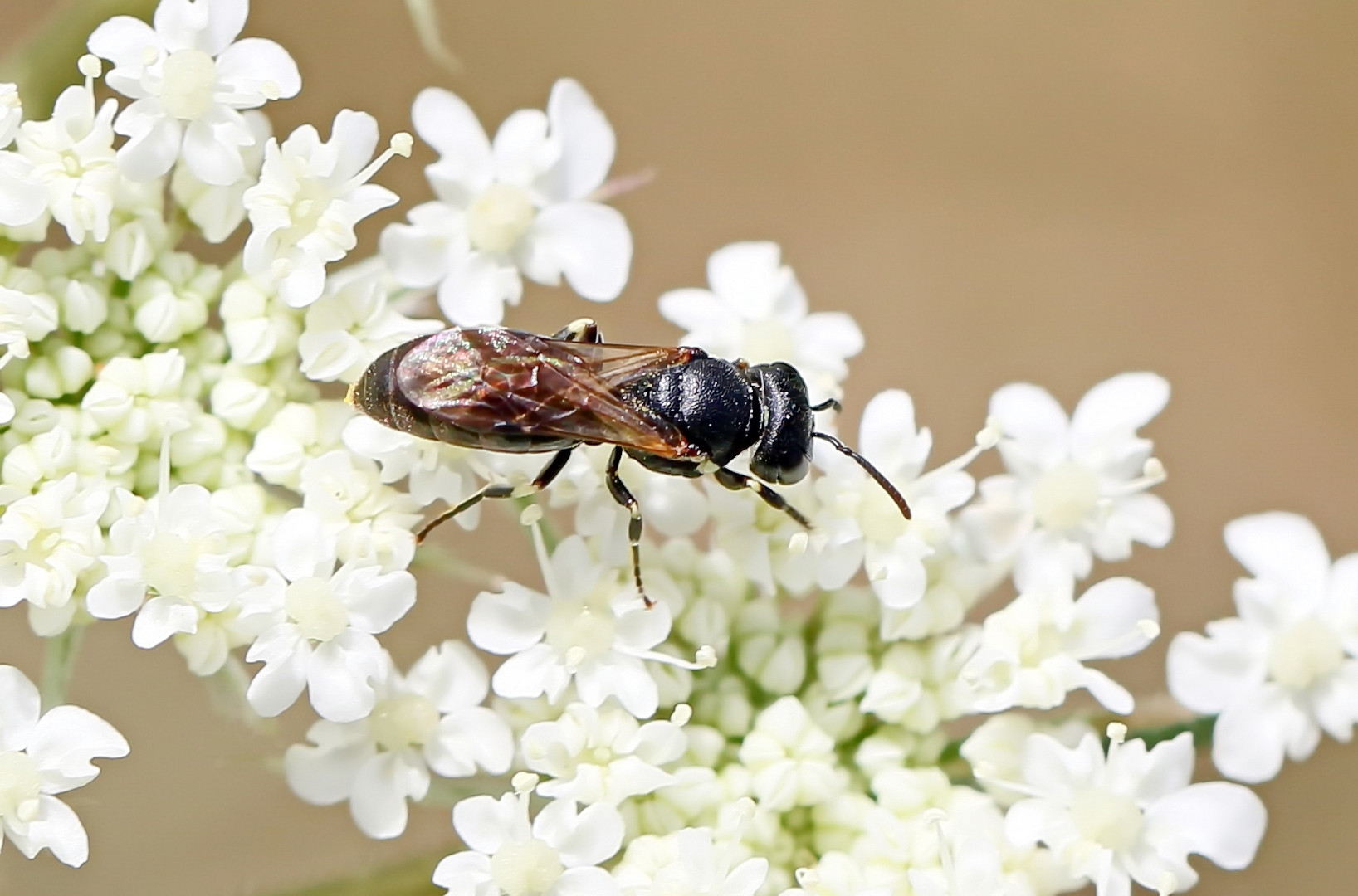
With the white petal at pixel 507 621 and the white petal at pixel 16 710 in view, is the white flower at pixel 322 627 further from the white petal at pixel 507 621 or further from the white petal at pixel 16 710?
the white petal at pixel 16 710

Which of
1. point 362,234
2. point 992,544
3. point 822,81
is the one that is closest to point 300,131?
point 992,544

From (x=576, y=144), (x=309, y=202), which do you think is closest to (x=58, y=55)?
(x=309, y=202)

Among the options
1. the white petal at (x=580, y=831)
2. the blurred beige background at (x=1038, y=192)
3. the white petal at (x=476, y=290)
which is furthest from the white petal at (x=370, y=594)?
the blurred beige background at (x=1038, y=192)

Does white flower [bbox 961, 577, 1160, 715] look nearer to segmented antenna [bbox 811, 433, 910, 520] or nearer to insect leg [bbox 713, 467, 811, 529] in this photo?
segmented antenna [bbox 811, 433, 910, 520]

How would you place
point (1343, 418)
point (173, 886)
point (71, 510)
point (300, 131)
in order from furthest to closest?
point (1343, 418), point (173, 886), point (300, 131), point (71, 510)

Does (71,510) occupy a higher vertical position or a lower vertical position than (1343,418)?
higher

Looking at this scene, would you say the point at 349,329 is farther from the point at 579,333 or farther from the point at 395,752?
the point at 395,752

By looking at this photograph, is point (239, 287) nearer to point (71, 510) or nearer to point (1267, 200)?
point (71, 510)

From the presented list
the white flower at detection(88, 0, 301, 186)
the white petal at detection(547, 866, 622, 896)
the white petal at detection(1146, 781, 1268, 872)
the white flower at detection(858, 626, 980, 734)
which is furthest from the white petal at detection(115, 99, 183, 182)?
the white petal at detection(1146, 781, 1268, 872)
